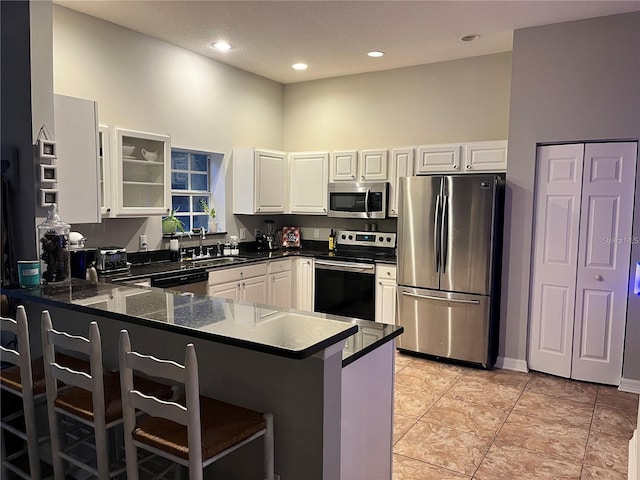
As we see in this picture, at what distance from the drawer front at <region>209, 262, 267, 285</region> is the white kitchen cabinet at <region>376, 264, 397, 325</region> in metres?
1.23

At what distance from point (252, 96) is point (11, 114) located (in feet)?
10.5

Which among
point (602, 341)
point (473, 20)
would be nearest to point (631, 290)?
point (602, 341)

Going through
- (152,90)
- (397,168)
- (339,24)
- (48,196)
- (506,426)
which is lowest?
(506,426)

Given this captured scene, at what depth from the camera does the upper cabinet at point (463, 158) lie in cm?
448

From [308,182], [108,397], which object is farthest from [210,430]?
[308,182]

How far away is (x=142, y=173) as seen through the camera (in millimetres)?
4156

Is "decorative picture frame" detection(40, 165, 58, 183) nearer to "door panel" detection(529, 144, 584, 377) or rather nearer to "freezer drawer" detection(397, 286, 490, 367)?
"freezer drawer" detection(397, 286, 490, 367)

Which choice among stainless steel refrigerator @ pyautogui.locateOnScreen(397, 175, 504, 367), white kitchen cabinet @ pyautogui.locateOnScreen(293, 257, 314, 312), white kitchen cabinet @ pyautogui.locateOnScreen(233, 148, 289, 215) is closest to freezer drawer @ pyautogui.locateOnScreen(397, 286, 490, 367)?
stainless steel refrigerator @ pyautogui.locateOnScreen(397, 175, 504, 367)

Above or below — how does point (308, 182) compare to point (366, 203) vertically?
above

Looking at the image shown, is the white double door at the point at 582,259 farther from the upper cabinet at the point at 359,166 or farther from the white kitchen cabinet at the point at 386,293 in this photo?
the upper cabinet at the point at 359,166

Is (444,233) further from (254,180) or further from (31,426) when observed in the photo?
(31,426)

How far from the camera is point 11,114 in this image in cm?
270

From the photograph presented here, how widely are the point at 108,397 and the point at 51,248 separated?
44.4 inches

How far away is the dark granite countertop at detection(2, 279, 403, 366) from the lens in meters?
1.56
